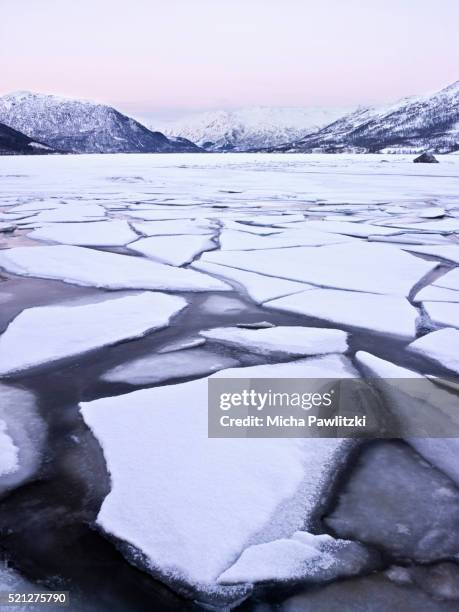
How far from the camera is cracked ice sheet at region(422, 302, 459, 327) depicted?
269 cm

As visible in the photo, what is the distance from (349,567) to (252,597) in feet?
0.78

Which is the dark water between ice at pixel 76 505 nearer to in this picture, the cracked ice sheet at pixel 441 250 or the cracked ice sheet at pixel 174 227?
the cracked ice sheet at pixel 441 250

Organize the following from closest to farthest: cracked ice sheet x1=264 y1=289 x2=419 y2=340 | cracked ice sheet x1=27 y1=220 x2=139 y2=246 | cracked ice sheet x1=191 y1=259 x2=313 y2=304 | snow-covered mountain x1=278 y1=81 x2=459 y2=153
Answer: cracked ice sheet x1=264 y1=289 x2=419 y2=340
cracked ice sheet x1=191 y1=259 x2=313 y2=304
cracked ice sheet x1=27 y1=220 x2=139 y2=246
snow-covered mountain x1=278 y1=81 x2=459 y2=153

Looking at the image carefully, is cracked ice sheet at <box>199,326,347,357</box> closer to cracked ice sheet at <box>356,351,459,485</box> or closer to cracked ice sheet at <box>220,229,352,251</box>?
cracked ice sheet at <box>356,351,459,485</box>

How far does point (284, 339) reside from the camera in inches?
96.9

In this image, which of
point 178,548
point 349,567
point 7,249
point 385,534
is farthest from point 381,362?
point 7,249

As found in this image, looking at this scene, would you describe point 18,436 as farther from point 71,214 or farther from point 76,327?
point 71,214

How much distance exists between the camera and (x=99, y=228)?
5.75 metres

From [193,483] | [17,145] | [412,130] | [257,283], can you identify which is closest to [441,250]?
[257,283]

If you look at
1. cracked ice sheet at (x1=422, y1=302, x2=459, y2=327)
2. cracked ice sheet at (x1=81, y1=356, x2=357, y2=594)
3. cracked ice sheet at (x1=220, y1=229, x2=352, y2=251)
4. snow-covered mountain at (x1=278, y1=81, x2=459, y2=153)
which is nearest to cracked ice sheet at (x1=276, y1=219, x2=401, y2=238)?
cracked ice sheet at (x1=220, y1=229, x2=352, y2=251)

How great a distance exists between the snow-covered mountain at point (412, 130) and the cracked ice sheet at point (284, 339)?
9931cm

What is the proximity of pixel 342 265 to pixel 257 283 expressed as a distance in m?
0.89

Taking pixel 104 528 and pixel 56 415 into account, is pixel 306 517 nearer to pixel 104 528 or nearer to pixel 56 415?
pixel 104 528

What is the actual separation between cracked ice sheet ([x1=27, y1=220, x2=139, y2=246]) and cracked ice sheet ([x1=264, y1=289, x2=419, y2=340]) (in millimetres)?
2346
